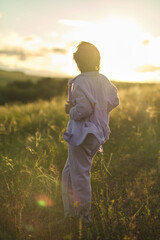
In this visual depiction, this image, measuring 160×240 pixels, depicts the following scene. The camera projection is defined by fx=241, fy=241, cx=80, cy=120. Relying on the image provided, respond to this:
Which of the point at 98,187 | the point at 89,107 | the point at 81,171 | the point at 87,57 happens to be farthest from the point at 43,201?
the point at 87,57

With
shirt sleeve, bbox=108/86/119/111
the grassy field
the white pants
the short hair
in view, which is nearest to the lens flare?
the grassy field

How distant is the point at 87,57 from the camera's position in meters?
2.54

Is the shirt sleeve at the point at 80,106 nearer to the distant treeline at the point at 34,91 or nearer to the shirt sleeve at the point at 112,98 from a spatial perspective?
the shirt sleeve at the point at 112,98

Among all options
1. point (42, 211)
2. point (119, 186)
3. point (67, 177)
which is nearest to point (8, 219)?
point (42, 211)

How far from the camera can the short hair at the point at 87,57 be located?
8.26 ft

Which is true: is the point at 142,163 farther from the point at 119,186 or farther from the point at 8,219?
the point at 8,219

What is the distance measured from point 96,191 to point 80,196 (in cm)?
81

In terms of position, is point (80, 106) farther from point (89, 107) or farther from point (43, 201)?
point (43, 201)

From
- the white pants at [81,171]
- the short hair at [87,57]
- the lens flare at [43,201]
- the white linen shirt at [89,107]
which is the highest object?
the short hair at [87,57]

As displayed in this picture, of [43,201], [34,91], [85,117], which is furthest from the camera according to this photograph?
[34,91]

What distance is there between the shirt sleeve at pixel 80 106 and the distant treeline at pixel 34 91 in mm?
36192

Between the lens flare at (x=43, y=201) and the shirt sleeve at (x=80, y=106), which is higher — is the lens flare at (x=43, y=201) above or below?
below

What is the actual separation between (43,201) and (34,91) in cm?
3756

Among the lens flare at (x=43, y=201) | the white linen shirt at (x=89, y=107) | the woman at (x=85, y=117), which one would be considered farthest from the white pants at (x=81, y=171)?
the lens flare at (x=43, y=201)
